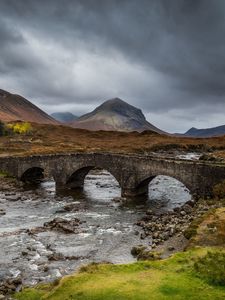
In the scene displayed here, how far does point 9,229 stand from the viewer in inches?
1441

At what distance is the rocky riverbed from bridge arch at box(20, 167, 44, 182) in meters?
7.98

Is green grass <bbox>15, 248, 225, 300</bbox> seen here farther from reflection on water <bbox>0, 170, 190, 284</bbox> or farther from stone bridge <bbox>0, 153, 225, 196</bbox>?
stone bridge <bbox>0, 153, 225, 196</bbox>

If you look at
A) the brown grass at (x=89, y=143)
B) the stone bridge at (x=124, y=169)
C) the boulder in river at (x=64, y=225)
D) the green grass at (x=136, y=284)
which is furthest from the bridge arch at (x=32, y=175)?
the green grass at (x=136, y=284)

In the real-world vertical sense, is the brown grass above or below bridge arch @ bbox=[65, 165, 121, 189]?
above

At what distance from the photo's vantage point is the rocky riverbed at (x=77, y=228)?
27.5 meters

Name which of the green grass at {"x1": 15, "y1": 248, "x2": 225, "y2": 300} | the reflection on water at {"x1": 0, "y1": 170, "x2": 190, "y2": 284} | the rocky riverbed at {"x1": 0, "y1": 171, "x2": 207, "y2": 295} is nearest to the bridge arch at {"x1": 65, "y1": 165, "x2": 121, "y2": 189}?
the reflection on water at {"x1": 0, "y1": 170, "x2": 190, "y2": 284}

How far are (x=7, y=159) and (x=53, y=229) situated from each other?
116ft

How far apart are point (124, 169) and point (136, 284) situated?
110 feet

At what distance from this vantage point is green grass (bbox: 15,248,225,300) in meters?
17.0

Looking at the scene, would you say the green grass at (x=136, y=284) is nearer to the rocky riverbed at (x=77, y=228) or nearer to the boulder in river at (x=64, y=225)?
the rocky riverbed at (x=77, y=228)

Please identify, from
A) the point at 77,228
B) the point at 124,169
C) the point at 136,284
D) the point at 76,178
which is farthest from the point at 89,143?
the point at 136,284

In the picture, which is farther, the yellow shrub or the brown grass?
the yellow shrub

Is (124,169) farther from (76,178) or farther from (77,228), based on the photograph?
(77,228)

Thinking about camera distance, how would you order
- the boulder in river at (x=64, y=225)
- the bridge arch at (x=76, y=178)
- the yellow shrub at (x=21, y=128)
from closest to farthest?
the boulder in river at (x=64, y=225) → the bridge arch at (x=76, y=178) → the yellow shrub at (x=21, y=128)
